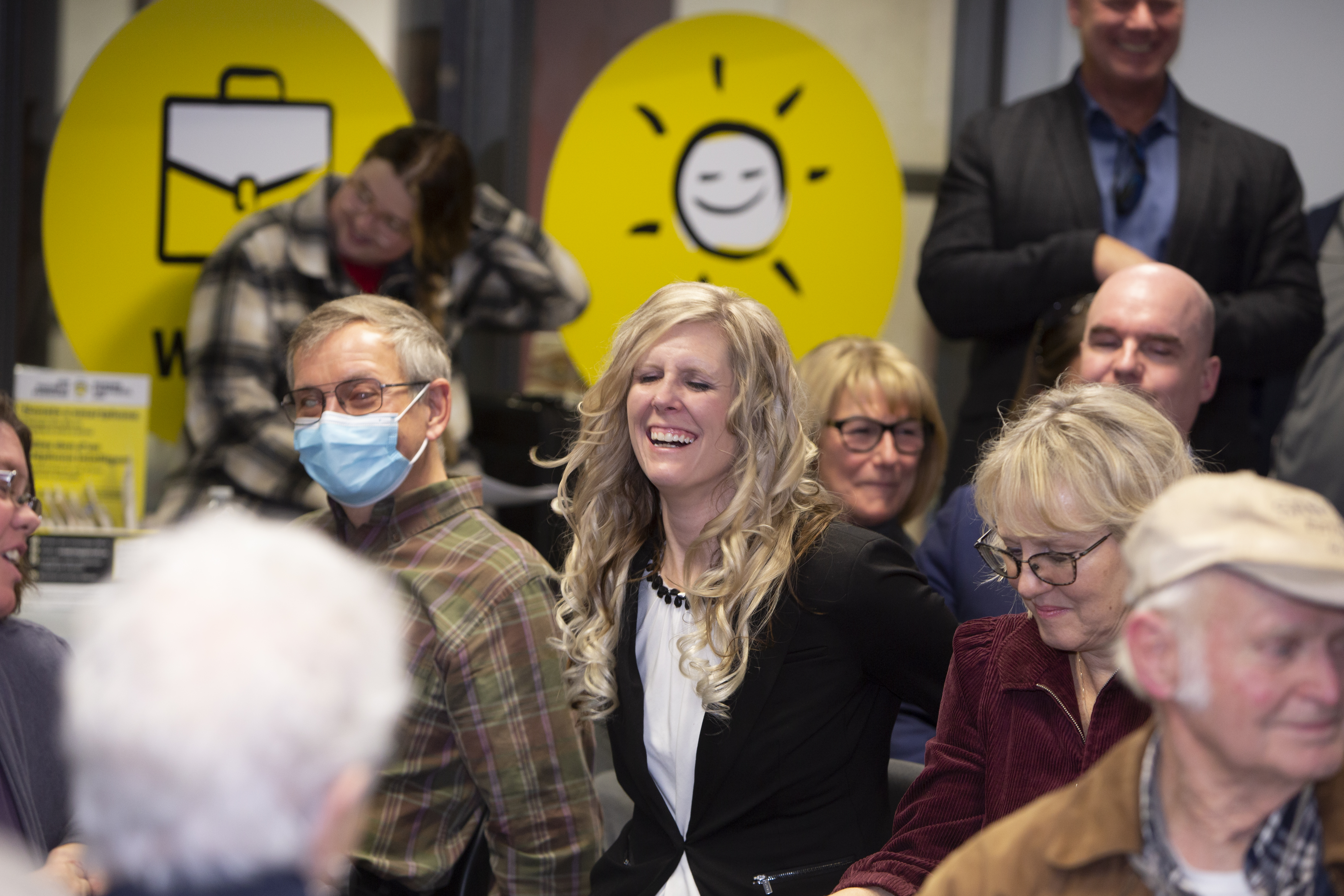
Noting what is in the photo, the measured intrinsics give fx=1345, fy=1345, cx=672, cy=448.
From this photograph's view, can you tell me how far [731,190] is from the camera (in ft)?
15.9

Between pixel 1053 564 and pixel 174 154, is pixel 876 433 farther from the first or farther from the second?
pixel 174 154

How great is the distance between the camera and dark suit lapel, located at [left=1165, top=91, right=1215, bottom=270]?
3.99 meters

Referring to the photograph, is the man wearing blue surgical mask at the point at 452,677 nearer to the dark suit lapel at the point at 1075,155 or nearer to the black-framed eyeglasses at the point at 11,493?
the black-framed eyeglasses at the point at 11,493

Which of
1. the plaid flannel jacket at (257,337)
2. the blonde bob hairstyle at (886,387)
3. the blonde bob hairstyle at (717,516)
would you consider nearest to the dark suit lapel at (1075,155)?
the blonde bob hairstyle at (886,387)

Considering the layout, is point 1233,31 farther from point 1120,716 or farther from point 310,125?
point 1120,716

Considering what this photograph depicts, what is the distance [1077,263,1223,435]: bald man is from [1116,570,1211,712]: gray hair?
1.77 m

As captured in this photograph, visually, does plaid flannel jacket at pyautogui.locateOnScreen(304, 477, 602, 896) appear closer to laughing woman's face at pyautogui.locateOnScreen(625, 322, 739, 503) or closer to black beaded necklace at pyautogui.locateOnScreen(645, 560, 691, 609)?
black beaded necklace at pyautogui.locateOnScreen(645, 560, 691, 609)

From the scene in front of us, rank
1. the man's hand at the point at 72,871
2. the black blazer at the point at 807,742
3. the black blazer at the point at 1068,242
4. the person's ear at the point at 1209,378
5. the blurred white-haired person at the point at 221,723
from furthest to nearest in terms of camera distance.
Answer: the black blazer at the point at 1068,242 → the person's ear at the point at 1209,378 → the black blazer at the point at 807,742 → the man's hand at the point at 72,871 → the blurred white-haired person at the point at 221,723

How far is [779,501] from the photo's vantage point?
249 centimetres

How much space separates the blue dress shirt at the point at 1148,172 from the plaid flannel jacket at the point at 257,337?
207 centimetres

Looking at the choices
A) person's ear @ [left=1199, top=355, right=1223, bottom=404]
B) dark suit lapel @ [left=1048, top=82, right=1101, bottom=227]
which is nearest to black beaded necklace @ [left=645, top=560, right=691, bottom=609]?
person's ear @ [left=1199, top=355, right=1223, bottom=404]

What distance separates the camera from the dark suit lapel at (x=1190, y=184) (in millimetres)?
3990

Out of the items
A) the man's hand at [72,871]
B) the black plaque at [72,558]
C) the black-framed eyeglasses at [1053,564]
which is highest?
the black-framed eyeglasses at [1053,564]

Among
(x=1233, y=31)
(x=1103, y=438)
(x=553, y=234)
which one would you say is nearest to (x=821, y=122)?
(x=553, y=234)
